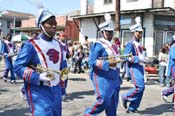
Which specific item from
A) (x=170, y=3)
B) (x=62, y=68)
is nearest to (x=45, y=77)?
(x=62, y=68)

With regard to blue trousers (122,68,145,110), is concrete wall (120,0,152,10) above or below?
above

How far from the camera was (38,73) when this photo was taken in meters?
4.49

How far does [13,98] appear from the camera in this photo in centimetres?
1021

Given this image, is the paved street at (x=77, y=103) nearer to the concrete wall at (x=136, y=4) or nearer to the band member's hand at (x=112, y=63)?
the band member's hand at (x=112, y=63)

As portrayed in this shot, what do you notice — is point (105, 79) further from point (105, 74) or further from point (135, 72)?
point (135, 72)

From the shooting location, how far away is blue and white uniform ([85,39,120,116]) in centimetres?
634

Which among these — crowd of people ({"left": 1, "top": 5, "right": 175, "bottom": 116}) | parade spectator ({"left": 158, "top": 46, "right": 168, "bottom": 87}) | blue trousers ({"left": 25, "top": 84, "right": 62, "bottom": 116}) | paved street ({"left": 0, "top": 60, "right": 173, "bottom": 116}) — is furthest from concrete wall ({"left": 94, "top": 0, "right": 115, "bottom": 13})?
blue trousers ({"left": 25, "top": 84, "right": 62, "bottom": 116})

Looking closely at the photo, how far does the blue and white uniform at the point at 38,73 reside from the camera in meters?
4.53

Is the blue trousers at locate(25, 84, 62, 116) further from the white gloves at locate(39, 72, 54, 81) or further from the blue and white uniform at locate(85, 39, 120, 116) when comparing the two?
the blue and white uniform at locate(85, 39, 120, 116)

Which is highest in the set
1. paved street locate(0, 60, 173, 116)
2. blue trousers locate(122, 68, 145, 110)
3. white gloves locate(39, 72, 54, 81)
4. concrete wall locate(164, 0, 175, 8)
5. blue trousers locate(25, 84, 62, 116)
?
concrete wall locate(164, 0, 175, 8)

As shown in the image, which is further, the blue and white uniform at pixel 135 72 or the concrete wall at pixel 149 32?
the concrete wall at pixel 149 32

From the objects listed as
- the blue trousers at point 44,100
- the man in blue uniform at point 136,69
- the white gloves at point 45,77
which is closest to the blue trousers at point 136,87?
the man in blue uniform at point 136,69

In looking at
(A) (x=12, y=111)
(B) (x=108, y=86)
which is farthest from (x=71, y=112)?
(B) (x=108, y=86)

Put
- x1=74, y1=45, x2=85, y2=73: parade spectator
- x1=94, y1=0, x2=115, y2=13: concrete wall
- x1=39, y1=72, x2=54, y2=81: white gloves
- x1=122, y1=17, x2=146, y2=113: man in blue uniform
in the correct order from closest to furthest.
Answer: x1=39, y1=72, x2=54, y2=81: white gloves, x1=122, y1=17, x2=146, y2=113: man in blue uniform, x1=74, y1=45, x2=85, y2=73: parade spectator, x1=94, y1=0, x2=115, y2=13: concrete wall
